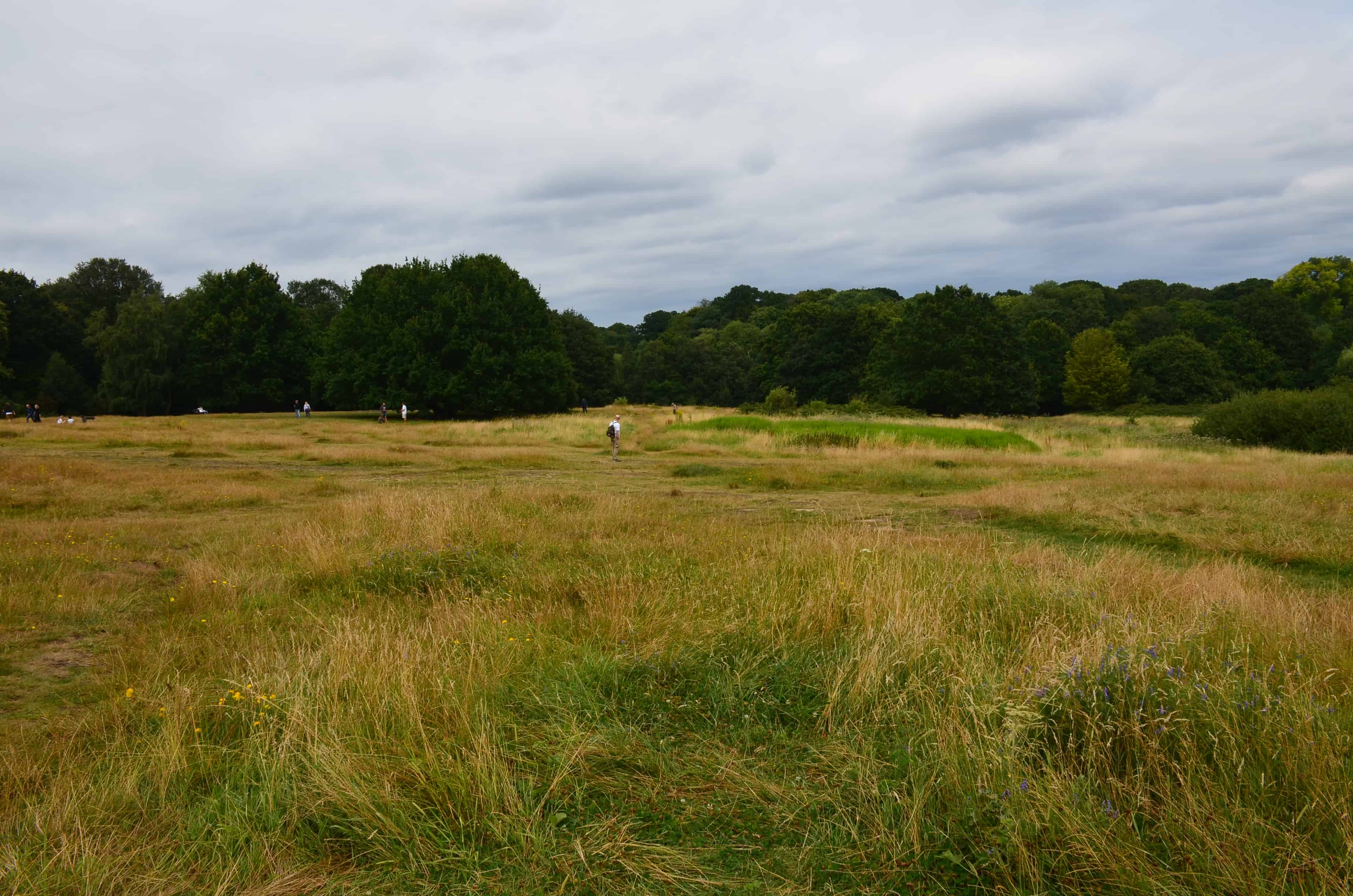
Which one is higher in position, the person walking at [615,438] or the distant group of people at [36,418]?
the distant group of people at [36,418]

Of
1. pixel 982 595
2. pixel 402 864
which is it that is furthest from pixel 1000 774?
pixel 982 595

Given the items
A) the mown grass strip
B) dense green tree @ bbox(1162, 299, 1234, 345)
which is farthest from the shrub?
dense green tree @ bbox(1162, 299, 1234, 345)

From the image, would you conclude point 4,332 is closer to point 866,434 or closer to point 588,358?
point 588,358

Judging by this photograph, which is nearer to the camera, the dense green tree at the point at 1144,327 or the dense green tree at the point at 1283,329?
the dense green tree at the point at 1283,329

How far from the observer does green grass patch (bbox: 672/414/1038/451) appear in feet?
110

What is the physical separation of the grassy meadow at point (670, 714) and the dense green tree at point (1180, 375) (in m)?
76.4

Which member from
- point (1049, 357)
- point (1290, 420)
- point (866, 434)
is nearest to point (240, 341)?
point (866, 434)

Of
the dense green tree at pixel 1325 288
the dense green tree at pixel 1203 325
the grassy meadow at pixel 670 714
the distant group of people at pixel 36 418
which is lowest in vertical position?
the grassy meadow at pixel 670 714

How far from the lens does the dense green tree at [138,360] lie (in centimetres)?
6238

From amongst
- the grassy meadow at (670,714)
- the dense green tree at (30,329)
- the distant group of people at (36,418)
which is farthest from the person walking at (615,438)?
the dense green tree at (30,329)

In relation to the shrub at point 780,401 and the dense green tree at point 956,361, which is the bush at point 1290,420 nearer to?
the dense green tree at point 956,361

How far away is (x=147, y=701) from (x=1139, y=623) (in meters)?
6.51

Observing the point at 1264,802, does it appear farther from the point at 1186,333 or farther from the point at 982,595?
the point at 1186,333

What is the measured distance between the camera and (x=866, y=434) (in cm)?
3512
